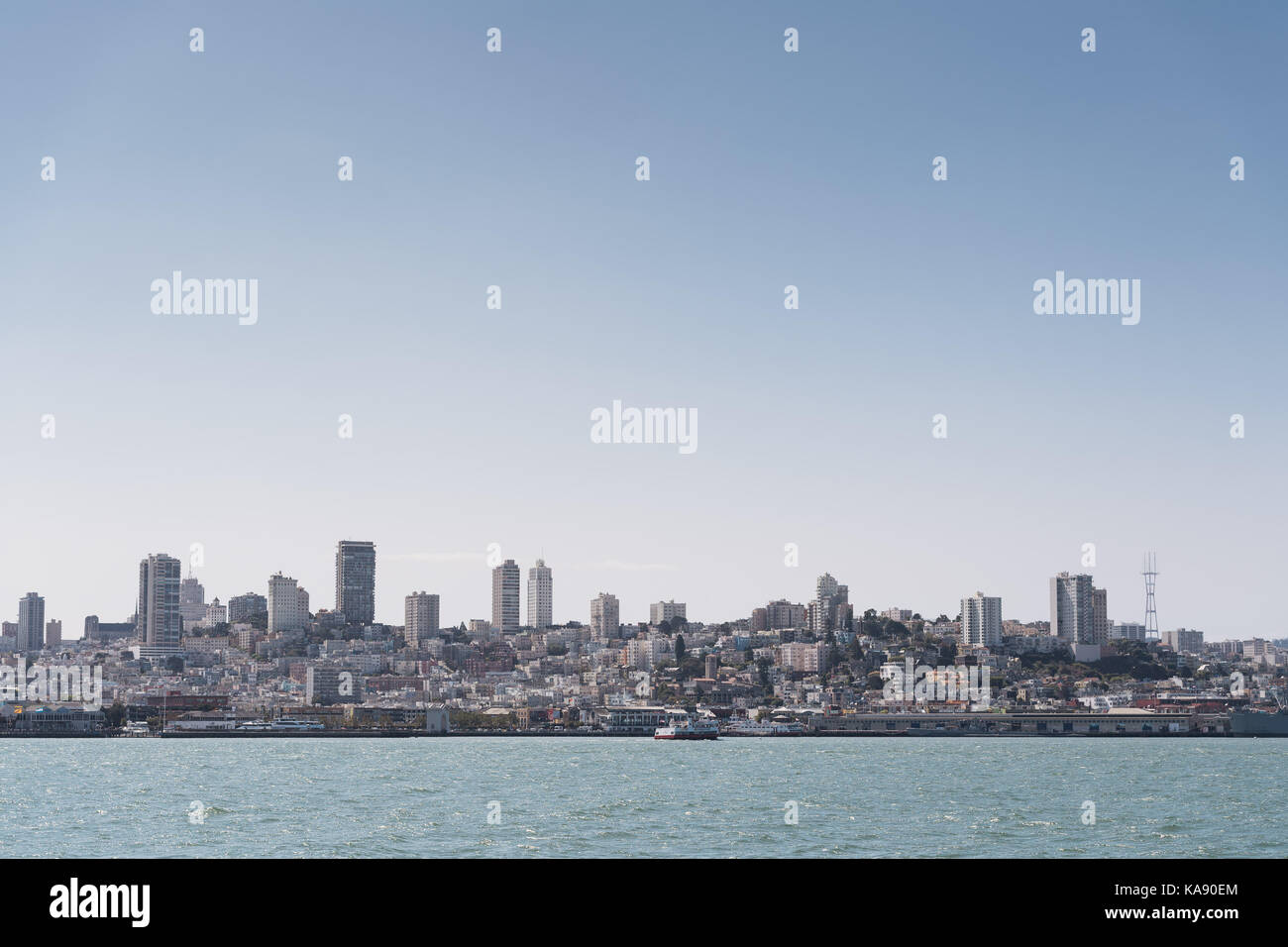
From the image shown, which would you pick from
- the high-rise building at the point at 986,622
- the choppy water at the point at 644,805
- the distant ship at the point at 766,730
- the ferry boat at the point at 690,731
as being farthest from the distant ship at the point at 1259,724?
the high-rise building at the point at 986,622

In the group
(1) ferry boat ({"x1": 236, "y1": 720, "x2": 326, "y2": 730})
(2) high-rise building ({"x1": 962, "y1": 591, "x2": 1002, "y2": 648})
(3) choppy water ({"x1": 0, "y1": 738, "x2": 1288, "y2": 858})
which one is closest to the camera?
(3) choppy water ({"x1": 0, "y1": 738, "x2": 1288, "y2": 858})

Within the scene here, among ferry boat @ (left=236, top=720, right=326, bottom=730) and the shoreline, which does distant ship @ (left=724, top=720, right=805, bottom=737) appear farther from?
ferry boat @ (left=236, top=720, right=326, bottom=730)

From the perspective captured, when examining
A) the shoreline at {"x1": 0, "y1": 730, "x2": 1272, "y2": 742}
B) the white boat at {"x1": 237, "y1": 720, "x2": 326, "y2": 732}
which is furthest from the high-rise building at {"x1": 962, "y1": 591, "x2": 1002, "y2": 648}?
the white boat at {"x1": 237, "y1": 720, "x2": 326, "y2": 732}

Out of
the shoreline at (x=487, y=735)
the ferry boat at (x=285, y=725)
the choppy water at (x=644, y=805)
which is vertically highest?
the choppy water at (x=644, y=805)

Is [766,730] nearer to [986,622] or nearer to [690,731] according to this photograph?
[690,731]

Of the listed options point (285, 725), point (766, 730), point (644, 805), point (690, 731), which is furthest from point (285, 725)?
point (644, 805)

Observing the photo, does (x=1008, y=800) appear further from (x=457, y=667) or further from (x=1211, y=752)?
(x=457, y=667)

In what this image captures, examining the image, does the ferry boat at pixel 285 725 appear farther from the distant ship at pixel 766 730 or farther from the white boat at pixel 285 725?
the distant ship at pixel 766 730

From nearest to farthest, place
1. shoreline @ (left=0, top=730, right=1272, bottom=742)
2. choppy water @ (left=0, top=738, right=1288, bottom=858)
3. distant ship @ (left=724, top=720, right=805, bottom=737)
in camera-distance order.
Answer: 1. choppy water @ (left=0, top=738, right=1288, bottom=858)
2. shoreline @ (left=0, top=730, right=1272, bottom=742)
3. distant ship @ (left=724, top=720, right=805, bottom=737)
